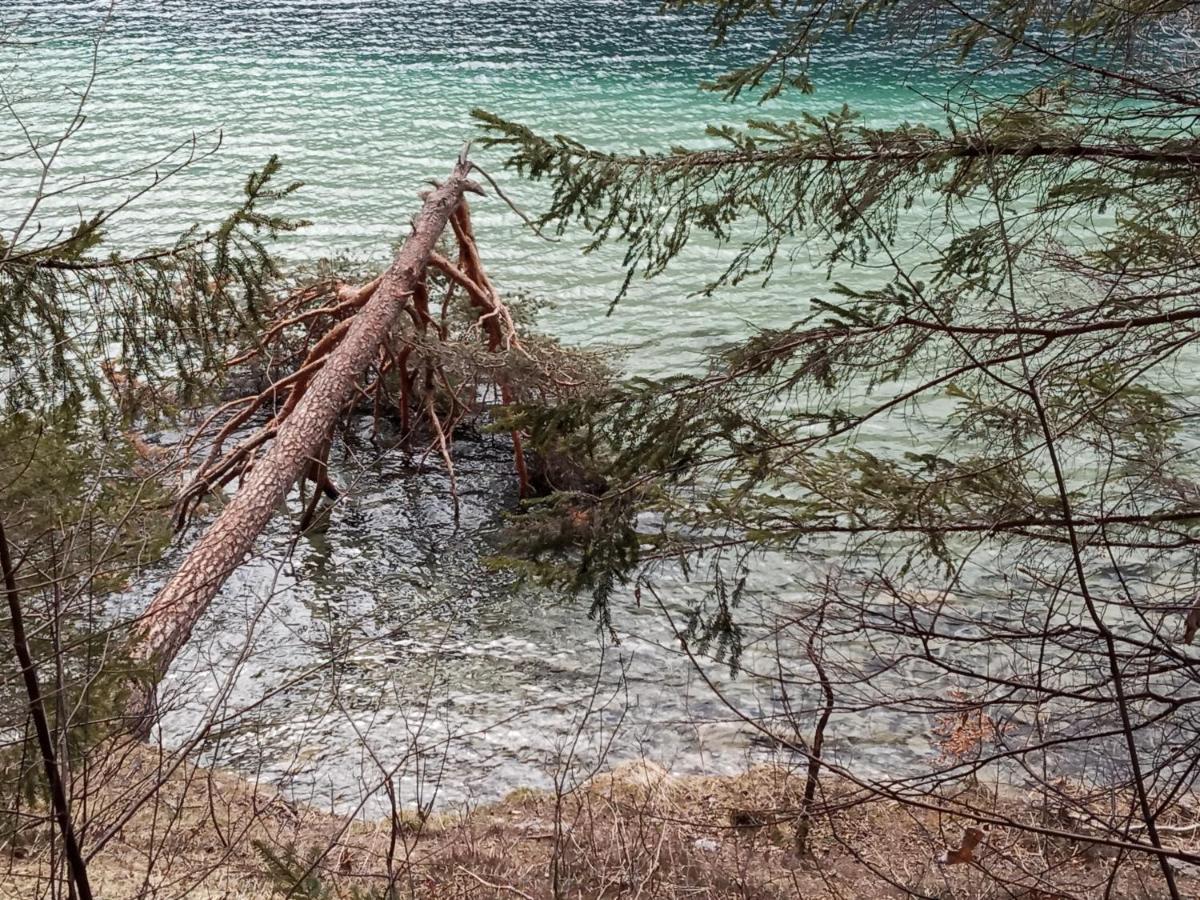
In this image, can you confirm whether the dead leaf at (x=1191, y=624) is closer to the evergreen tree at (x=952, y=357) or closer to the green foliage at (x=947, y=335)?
the evergreen tree at (x=952, y=357)

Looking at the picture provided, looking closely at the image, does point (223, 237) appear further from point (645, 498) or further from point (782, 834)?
point (782, 834)

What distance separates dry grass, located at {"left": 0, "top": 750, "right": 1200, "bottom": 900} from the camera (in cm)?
533

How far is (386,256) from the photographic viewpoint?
16.2 metres

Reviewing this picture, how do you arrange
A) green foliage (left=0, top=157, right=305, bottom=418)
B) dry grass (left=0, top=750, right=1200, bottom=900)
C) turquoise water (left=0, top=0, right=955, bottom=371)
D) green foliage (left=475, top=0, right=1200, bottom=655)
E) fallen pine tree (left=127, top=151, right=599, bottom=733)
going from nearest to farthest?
1. green foliage (left=475, top=0, right=1200, bottom=655)
2. dry grass (left=0, top=750, right=1200, bottom=900)
3. green foliage (left=0, top=157, right=305, bottom=418)
4. fallen pine tree (left=127, top=151, right=599, bottom=733)
5. turquoise water (left=0, top=0, right=955, bottom=371)

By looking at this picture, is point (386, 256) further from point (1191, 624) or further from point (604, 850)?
point (1191, 624)

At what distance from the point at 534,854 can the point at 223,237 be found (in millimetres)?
4033

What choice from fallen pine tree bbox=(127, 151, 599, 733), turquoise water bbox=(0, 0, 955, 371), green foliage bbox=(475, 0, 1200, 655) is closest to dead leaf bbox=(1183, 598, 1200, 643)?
green foliage bbox=(475, 0, 1200, 655)

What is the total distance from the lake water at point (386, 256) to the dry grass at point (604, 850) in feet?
1.44

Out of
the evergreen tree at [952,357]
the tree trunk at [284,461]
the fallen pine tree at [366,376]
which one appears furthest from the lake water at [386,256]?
the evergreen tree at [952,357]

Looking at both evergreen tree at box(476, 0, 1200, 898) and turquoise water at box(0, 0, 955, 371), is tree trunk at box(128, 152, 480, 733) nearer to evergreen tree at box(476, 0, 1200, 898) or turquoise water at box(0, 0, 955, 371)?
evergreen tree at box(476, 0, 1200, 898)

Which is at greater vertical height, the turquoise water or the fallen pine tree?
the turquoise water

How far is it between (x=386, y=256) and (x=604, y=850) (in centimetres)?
1201

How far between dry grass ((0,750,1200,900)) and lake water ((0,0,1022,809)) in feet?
1.44

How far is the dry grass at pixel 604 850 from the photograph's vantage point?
17.5ft
